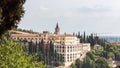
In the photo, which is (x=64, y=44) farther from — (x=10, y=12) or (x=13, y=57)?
(x=10, y=12)

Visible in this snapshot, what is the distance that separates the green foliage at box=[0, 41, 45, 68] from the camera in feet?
57.5

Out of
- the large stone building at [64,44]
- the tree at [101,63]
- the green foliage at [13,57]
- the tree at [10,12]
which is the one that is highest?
the tree at [10,12]

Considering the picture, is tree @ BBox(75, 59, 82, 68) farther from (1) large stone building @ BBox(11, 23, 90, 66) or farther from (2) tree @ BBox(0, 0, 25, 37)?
(2) tree @ BBox(0, 0, 25, 37)

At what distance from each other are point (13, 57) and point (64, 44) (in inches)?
3906

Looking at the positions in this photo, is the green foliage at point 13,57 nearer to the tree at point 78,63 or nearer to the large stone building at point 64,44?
the large stone building at point 64,44

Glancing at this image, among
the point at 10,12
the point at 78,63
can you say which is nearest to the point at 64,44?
the point at 78,63

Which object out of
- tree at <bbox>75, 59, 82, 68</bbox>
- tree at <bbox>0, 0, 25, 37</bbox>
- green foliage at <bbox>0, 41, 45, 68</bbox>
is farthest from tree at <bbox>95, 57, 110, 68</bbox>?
tree at <bbox>0, 0, 25, 37</bbox>

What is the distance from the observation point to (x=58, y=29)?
142250mm

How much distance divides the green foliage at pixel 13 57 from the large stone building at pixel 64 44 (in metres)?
90.8

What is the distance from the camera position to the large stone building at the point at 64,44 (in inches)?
4412

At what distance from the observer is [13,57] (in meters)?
18.2

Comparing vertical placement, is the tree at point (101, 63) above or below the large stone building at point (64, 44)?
below

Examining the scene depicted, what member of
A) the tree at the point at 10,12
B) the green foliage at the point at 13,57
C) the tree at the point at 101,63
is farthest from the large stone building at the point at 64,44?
the tree at the point at 10,12

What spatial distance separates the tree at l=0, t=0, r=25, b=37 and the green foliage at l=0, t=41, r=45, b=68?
7.07 m
